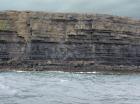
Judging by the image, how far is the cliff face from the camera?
104 m

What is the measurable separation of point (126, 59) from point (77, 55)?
37.7 ft

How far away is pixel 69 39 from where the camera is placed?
10581cm

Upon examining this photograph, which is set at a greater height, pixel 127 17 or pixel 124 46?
pixel 127 17

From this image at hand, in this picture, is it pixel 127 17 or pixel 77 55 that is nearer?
pixel 77 55

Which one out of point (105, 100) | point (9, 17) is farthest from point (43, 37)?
point (105, 100)

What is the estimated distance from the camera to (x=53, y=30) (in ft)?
350

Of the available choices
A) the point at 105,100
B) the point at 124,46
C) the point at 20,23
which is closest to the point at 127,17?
the point at 124,46

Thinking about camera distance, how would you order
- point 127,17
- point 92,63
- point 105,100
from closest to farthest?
point 105,100
point 92,63
point 127,17

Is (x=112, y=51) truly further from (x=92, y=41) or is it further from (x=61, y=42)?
(x=61, y=42)

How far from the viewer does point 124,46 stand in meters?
108

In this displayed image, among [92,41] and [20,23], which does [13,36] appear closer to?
[20,23]

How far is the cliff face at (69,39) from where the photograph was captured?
341ft

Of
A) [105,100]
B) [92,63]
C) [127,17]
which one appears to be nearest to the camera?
[105,100]

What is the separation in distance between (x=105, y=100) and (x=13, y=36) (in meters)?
82.9
